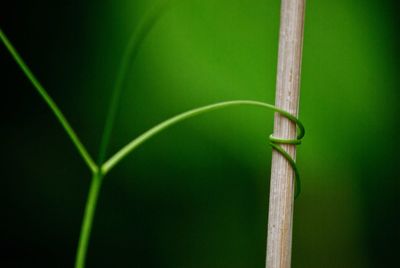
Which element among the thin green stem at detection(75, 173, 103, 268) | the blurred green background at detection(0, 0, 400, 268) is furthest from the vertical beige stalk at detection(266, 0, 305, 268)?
the blurred green background at detection(0, 0, 400, 268)

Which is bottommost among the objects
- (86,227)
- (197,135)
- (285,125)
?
(86,227)

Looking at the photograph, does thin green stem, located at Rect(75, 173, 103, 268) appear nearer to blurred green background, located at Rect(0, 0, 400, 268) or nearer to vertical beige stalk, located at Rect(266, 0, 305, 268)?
vertical beige stalk, located at Rect(266, 0, 305, 268)

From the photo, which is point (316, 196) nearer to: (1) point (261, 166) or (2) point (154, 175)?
(1) point (261, 166)

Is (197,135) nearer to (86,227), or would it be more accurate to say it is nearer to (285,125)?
(285,125)

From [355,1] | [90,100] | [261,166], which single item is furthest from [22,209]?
[355,1]

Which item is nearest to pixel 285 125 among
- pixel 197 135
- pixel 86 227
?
pixel 86 227

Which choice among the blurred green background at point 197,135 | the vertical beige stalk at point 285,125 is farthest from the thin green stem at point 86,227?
the blurred green background at point 197,135
